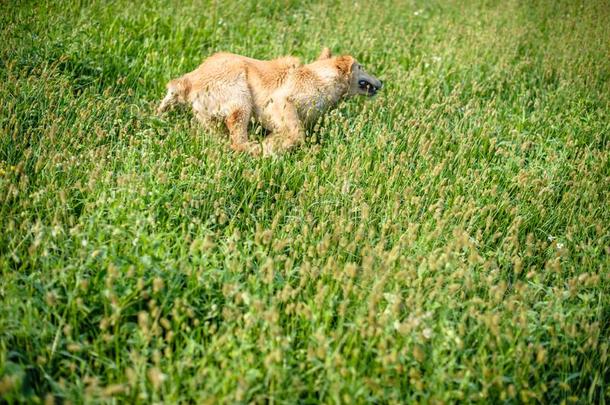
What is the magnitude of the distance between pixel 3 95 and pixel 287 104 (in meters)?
2.67

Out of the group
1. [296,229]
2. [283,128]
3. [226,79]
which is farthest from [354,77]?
[296,229]

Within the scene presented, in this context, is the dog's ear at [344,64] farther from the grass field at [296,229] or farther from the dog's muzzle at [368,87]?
the grass field at [296,229]

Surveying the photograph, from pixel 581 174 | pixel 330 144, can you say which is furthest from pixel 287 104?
pixel 581 174

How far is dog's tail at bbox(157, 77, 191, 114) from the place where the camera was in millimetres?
5496

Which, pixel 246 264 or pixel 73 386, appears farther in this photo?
pixel 246 264

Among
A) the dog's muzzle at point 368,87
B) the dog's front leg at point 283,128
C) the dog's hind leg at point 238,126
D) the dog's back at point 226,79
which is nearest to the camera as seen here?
the dog's front leg at point 283,128

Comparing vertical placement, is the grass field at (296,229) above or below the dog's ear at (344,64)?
below

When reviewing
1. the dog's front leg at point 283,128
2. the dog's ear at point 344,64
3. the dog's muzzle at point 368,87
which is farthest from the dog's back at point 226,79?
the dog's muzzle at point 368,87

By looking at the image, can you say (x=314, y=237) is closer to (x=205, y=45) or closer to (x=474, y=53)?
(x=205, y=45)

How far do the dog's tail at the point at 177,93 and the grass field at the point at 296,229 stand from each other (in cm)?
16

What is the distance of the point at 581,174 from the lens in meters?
5.36

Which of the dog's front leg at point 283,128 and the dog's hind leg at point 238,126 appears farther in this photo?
the dog's hind leg at point 238,126

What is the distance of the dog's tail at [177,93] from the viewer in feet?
18.0

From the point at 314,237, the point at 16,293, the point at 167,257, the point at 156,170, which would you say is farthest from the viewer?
the point at 156,170
